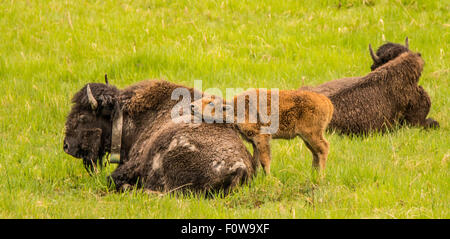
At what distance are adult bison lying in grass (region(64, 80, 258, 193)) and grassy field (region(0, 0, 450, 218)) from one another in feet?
0.79

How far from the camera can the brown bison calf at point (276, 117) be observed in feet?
24.1

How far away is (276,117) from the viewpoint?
7367mm

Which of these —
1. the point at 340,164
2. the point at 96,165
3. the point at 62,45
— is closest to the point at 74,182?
the point at 96,165

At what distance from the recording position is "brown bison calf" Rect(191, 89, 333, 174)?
7.33 m

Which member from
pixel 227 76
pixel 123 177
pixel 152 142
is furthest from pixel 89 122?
pixel 227 76

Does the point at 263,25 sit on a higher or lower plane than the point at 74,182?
higher

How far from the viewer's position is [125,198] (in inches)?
275

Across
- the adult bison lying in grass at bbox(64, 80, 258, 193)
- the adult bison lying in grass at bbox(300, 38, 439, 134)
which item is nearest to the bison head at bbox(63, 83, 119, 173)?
the adult bison lying in grass at bbox(64, 80, 258, 193)

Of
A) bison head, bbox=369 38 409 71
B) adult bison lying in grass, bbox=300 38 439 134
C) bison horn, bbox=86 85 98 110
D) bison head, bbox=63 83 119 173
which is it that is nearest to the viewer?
bison horn, bbox=86 85 98 110

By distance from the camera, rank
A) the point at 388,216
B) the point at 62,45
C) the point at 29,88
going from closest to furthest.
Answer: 1. the point at 388,216
2. the point at 29,88
3. the point at 62,45

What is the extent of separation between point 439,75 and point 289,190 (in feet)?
20.2

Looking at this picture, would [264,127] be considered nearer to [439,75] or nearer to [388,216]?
[388,216]

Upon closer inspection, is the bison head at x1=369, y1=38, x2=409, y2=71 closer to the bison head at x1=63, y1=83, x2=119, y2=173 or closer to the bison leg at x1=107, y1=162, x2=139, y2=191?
the bison head at x1=63, y1=83, x2=119, y2=173

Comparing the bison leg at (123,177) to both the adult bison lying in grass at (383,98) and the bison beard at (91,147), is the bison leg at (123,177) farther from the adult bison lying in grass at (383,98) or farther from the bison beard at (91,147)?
the adult bison lying in grass at (383,98)
